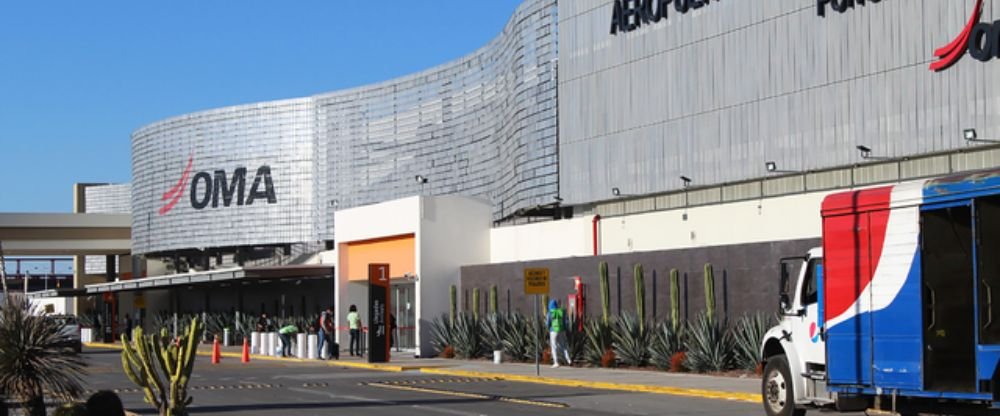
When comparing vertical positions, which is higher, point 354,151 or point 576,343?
point 354,151

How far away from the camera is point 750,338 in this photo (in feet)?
95.0

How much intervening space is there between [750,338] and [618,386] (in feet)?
11.1

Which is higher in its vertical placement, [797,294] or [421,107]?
[421,107]

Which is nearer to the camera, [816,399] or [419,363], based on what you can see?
[816,399]

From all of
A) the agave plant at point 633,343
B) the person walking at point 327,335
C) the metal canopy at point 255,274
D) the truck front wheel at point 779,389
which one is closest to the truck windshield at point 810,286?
the truck front wheel at point 779,389

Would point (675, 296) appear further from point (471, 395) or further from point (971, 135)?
point (471, 395)

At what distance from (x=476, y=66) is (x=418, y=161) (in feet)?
21.7

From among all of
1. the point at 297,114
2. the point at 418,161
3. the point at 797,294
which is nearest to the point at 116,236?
the point at 297,114

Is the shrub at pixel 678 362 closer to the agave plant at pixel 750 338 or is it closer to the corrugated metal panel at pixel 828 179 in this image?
the agave plant at pixel 750 338

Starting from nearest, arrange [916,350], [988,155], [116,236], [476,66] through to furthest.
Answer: [916,350]
[988,155]
[476,66]
[116,236]

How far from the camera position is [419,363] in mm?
39344

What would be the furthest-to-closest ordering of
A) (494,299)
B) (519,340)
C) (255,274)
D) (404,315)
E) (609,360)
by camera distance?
(255,274) < (404,315) < (494,299) < (519,340) < (609,360)

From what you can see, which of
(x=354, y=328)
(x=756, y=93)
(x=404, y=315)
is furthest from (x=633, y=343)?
(x=404, y=315)

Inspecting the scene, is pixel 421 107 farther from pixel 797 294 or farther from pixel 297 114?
pixel 797 294
